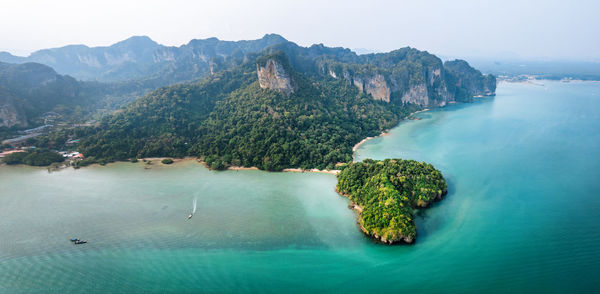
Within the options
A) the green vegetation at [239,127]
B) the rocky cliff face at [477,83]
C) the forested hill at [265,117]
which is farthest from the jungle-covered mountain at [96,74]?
the rocky cliff face at [477,83]

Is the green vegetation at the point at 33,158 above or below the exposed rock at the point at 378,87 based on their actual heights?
below

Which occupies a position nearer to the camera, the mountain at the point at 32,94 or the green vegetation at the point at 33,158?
the green vegetation at the point at 33,158

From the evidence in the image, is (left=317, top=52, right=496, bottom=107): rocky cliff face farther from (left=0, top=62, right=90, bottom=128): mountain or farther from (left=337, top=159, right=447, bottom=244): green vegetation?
(left=0, top=62, right=90, bottom=128): mountain

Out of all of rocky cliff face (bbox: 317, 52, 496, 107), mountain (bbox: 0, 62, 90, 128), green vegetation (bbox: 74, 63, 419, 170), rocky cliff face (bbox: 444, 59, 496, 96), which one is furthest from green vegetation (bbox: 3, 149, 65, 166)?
rocky cliff face (bbox: 444, 59, 496, 96)

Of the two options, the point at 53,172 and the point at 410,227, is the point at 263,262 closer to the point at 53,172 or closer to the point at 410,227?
the point at 410,227

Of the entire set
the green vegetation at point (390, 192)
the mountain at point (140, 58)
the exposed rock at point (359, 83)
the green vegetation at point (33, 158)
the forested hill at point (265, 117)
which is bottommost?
the green vegetation at point (390, 192)

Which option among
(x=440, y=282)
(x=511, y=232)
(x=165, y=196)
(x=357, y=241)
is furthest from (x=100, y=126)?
(x=511, y=232)

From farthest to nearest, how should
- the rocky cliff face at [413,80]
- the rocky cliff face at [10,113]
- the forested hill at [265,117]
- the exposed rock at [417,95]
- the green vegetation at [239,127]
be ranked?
the exposed rock at [417,95], the rocky cliff face at [413,80], the rocky cliff face at [10,113], the forested hill at [265,117], the green vegetation at [239,127]

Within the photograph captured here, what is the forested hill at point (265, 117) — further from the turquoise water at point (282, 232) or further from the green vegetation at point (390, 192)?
the green vegetation at point (390, 192)
